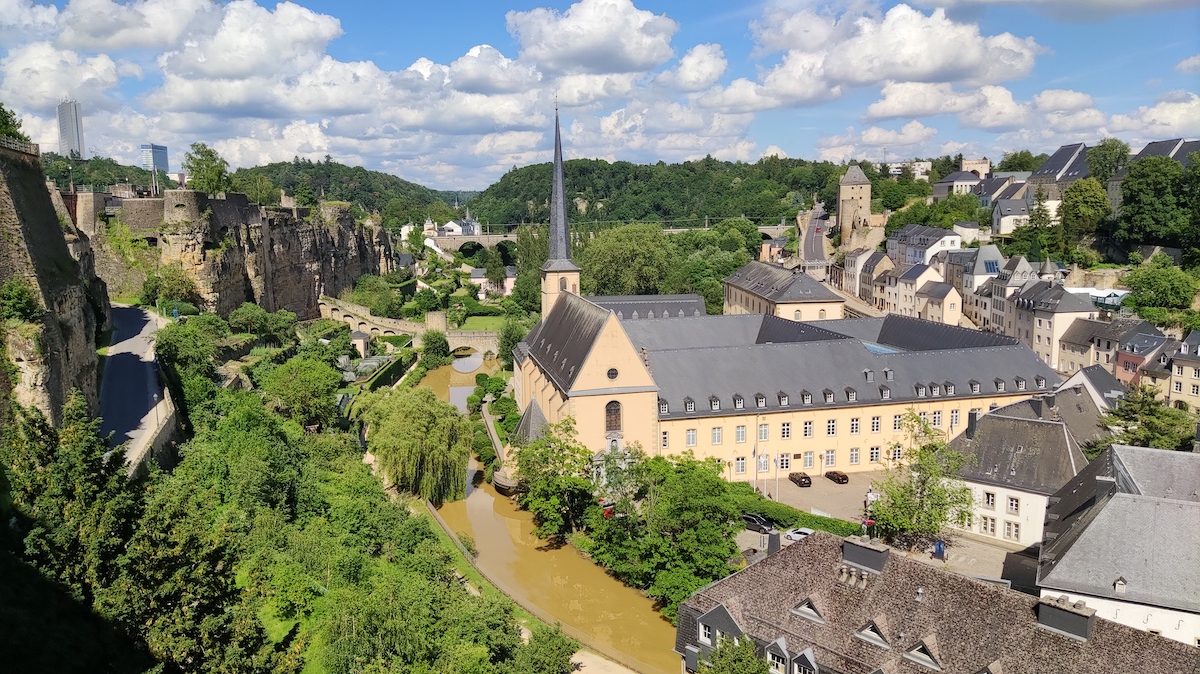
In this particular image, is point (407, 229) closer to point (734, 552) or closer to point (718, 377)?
point (718, 377)

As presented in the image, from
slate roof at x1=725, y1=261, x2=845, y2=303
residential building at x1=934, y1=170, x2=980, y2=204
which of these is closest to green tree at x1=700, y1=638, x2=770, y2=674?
slate roof at x1=725, y1=261, x2=845, y2=303

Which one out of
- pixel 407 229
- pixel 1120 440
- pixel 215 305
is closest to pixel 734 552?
pixel 1120 440

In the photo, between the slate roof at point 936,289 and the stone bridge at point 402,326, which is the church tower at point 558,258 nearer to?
the stone bridge at point 402,326

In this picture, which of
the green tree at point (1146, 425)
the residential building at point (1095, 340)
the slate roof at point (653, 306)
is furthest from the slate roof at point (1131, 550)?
the slate roof at point (653, 306)

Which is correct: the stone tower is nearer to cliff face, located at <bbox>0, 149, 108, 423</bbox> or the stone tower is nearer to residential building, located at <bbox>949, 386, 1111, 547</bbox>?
residential building, located at <bbox>949, 386, 1111, 547</bbox>

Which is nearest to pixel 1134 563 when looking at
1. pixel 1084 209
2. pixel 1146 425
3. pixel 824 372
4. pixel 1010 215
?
pixel 1146 425
